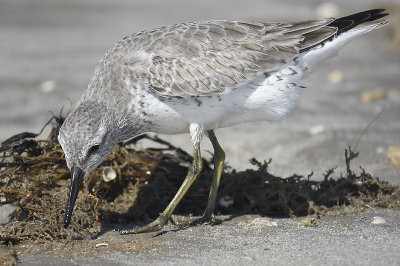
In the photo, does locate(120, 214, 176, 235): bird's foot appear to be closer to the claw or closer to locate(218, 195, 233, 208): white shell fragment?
the claw

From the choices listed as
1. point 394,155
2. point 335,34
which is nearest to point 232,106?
point 335,34

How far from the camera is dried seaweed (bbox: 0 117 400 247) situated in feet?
17.2

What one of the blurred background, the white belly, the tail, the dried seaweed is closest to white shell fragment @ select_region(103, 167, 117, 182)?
the dried seaweed

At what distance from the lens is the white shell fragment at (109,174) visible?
5570mm

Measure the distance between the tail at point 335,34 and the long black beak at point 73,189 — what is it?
217 centimetres

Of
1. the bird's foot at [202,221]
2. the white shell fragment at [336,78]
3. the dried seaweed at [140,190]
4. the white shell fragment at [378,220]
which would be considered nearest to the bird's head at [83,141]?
the dried seaweed at [140,190]

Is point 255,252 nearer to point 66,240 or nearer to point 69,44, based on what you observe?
point 66,240

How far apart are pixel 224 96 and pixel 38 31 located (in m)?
6.82

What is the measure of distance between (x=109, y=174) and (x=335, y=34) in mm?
2343

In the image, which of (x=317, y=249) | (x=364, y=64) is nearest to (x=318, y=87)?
(x=364, y=64)

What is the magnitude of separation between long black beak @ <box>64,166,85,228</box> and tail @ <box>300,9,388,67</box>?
217 centimetres

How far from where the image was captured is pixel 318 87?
8930 mm

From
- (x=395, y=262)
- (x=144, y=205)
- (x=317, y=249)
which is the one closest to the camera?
(x=395, y=262)

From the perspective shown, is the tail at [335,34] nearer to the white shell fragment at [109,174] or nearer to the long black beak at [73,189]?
the white shell fragment at [109,174]
